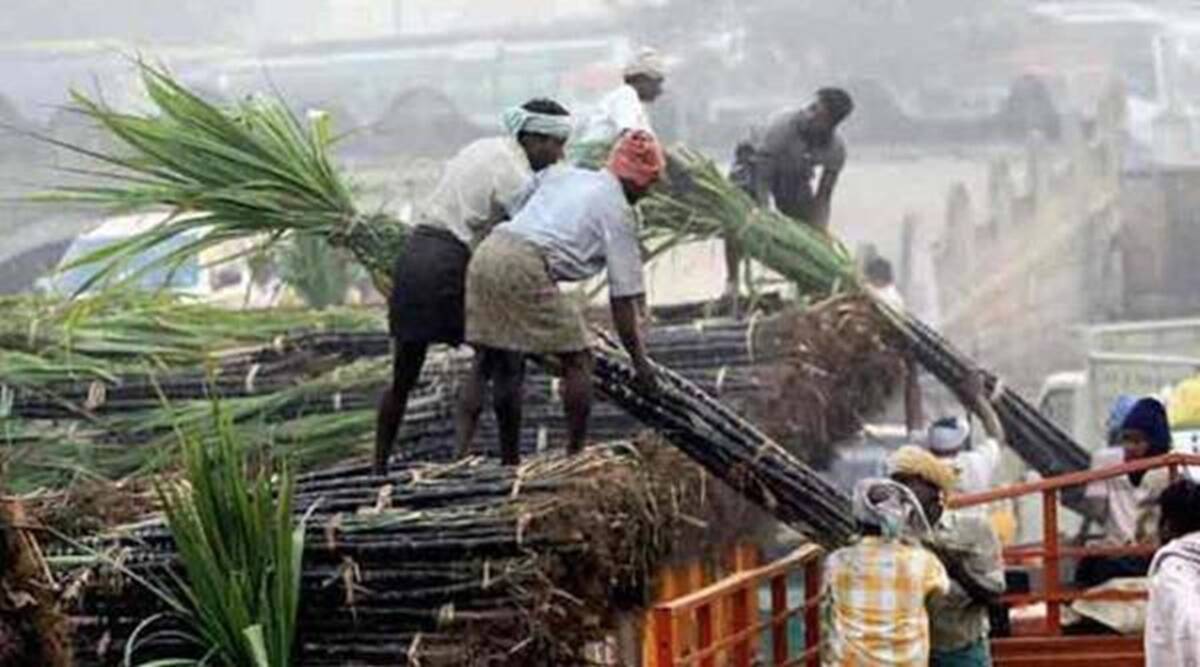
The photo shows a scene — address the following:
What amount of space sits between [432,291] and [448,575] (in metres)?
1.69

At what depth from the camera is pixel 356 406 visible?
32.1ft

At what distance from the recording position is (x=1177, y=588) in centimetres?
703

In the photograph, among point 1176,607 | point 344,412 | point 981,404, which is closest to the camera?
point 1176,607

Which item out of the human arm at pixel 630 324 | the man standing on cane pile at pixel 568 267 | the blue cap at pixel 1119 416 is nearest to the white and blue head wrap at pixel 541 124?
the man standing on cane pile at pixel 568 267

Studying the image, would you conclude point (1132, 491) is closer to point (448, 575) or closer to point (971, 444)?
point (971, 444)

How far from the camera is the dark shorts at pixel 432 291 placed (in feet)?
27.9

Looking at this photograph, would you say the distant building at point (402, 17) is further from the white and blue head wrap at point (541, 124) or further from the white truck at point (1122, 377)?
the white and blue head wrap at point (541, 124)

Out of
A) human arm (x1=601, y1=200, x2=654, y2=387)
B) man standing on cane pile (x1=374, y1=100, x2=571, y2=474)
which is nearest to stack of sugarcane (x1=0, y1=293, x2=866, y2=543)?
human arm (x1=601, y1=200, x2=654, y2=387)

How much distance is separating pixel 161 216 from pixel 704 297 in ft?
11.2

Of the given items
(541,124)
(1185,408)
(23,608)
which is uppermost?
(541,124)

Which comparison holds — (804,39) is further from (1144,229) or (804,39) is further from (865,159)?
(1144,229)

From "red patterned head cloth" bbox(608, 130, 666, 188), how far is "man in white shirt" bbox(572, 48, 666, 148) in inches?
58.5

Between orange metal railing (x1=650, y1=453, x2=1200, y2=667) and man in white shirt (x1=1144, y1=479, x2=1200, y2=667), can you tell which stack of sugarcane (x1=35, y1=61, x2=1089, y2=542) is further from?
man in white shirt (x1=1144, y1=479, x2=1200, y2=667)

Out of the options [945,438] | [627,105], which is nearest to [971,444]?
[945,438]
